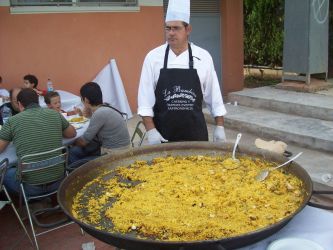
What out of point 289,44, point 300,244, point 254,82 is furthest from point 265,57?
point 300,244

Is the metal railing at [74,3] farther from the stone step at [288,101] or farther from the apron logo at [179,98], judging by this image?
the apron logo at [179,98]

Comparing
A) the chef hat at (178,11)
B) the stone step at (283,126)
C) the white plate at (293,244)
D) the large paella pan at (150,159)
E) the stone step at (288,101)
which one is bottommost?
the stone step at (283,126)

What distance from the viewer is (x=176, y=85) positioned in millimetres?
2824

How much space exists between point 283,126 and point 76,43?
11.9 feet

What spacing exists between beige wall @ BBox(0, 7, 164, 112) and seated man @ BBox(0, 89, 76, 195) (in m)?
3.06

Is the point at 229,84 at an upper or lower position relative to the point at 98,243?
upper

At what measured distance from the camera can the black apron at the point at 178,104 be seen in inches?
111

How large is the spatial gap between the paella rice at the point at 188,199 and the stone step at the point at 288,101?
4241mm

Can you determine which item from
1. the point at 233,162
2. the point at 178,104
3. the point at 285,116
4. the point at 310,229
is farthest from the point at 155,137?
the point at 285,116

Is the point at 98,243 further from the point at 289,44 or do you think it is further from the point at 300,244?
the point at 289,44

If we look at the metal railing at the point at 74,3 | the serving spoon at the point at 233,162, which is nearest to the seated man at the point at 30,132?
the serving spoon at the point at 233,162

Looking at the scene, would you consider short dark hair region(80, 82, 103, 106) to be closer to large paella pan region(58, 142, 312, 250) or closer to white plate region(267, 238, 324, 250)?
large paella pan region(58, 142, 312, 250)

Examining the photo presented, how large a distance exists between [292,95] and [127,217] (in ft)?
19.2

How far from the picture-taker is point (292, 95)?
707 cm
